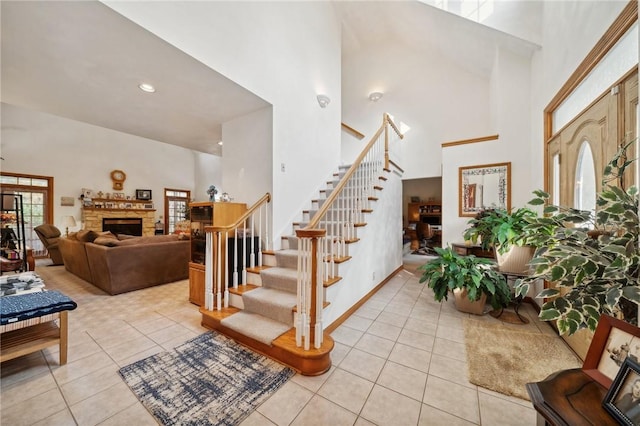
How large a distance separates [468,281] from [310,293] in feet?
6.49

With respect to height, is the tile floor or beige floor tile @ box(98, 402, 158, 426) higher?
the tile floor

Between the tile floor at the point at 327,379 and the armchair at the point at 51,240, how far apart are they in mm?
4208

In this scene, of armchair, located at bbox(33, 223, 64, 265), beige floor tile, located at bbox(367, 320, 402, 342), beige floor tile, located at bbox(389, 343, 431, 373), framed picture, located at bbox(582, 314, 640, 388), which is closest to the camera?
framed picture, located at bbox(582, 314, 640, 388)

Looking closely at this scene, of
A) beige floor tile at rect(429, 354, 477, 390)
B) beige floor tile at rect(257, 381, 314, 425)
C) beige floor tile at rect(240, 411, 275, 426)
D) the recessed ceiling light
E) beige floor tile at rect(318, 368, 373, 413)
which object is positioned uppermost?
the recessed ceiling light

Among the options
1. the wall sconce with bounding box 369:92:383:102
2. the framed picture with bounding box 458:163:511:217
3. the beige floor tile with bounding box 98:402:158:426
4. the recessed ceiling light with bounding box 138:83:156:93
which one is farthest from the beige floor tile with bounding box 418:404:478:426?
the wall sconce with bounding box 369:92:383:102

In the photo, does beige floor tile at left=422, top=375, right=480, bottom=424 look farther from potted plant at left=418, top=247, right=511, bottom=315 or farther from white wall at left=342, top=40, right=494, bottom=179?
white wall at left=342, top=40, right=494, bottom=179

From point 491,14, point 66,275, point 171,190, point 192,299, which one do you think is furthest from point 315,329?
point 171,190

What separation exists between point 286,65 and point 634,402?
421cm

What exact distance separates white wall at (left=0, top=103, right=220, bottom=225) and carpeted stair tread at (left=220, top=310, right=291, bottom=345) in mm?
7769

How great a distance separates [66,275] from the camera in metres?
4.71

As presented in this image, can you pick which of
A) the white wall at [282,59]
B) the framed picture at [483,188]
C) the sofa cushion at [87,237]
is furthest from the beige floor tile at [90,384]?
the framed picture at [483,188]

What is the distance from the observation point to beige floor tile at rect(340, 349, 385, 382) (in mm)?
1842

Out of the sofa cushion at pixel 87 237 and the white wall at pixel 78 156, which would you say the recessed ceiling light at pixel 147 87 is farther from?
the white wall at pixel 78 156

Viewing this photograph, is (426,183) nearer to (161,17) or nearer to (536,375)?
(536,375)
